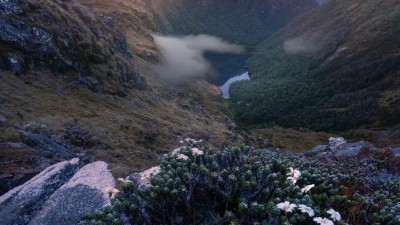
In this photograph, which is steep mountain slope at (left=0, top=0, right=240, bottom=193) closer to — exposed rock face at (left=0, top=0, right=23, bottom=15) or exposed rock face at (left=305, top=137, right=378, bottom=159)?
exposed rock face at (left=0, top=0, right=23, bottom=15)

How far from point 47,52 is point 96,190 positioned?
4916 cm

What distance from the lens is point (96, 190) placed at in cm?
1065

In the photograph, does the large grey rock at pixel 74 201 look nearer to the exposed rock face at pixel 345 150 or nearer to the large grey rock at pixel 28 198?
the large grey rock at pixel 28 198

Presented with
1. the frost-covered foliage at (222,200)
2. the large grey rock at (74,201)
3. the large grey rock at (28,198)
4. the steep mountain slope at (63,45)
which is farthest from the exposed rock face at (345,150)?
the steep mountain slope at (63,45)

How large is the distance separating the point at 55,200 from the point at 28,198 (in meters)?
0.80

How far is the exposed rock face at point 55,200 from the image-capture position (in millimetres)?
9555

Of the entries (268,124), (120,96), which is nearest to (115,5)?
(268,124)

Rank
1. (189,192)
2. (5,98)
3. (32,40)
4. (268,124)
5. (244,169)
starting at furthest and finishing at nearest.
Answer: (268,124) < (32,40) < (5,98) < (244,169) < (189,192)

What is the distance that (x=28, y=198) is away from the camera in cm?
1009

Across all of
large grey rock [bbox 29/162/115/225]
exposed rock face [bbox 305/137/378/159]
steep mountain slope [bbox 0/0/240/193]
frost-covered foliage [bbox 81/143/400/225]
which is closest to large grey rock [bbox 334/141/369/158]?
exposed rock face [bbox 305/137/378/159]

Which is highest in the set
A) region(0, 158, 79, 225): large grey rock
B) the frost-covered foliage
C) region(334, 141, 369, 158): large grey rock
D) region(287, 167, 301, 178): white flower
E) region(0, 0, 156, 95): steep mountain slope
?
region(0, 0, 156, 95): steep mountain slope

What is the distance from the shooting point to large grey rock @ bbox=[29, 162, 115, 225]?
9523 millimetres

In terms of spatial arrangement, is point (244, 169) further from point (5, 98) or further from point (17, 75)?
point (17, 75)

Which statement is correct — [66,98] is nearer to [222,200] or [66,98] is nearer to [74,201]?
[74,201]
